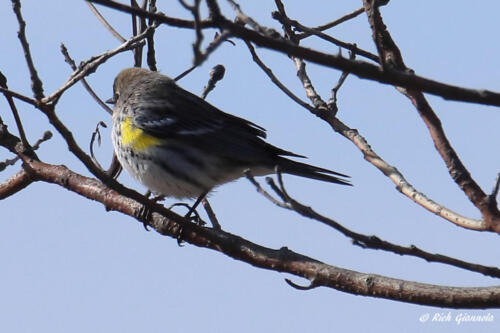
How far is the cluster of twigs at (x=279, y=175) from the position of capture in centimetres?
243

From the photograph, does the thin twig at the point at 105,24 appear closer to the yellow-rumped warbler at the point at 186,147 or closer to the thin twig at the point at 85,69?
the yellow-rumped warbler at the point at 186,147

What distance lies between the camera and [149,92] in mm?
8156

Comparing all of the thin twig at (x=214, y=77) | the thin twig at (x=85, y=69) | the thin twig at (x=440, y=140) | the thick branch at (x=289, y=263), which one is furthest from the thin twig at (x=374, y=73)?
the thin twig at (x=214, y=77)

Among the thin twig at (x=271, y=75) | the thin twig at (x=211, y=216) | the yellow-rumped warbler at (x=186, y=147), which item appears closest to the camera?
the thin twig at (x=271, y=75)

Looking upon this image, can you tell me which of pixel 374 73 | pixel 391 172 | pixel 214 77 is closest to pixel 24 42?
pixel 374 73

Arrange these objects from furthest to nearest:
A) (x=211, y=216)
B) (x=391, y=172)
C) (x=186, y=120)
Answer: (x=186, y=120) → (x=211, y=216) → (x=391, y=172)

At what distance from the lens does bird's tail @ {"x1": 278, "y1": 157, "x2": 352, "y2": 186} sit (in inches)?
253

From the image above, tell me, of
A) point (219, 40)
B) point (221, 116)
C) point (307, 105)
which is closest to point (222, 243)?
point (307, 105)

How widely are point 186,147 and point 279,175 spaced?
4119 millimetres

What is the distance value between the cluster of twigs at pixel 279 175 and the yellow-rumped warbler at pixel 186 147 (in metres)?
1.20

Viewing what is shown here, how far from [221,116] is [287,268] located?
11.3ft

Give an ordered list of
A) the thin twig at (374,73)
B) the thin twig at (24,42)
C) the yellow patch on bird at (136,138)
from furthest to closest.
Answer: the yellow patch on bird at (136,138) < the thin twig at (24,42) < the thin twig at (374,73)

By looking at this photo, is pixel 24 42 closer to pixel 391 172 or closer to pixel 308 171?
pixel 391 172

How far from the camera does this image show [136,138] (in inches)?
281
